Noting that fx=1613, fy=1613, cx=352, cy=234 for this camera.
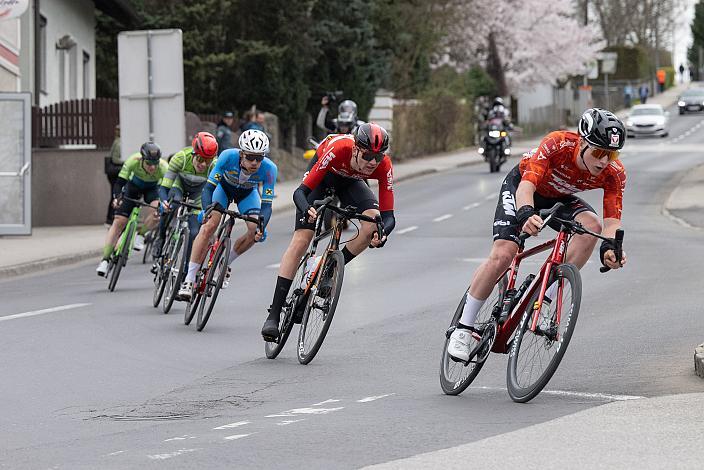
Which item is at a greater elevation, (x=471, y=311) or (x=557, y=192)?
(x=557, y=192)

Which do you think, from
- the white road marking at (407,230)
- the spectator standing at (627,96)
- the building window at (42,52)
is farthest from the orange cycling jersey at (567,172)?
the spectator standing at (627,96)

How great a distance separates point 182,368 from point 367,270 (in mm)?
8364

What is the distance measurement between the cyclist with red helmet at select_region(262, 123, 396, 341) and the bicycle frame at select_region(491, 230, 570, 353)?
1.66m

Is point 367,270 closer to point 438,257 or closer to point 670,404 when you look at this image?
point 438,257

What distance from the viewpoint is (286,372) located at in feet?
36.1

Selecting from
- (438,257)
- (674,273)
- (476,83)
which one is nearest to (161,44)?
(438,257)

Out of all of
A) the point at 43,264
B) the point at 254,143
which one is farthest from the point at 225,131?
the point at 254,143

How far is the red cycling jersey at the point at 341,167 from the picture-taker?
11180 millimetres

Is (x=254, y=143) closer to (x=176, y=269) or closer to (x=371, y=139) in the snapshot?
(x=176, y=269)

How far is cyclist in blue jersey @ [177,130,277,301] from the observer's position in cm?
1360

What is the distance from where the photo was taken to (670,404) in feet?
29.0

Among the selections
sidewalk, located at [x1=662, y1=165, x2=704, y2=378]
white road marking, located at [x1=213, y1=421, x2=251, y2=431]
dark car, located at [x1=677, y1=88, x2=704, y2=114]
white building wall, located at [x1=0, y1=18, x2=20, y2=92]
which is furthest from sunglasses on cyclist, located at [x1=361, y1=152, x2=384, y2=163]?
dark car, located at [x1=677, y1=88, x2=704, y2=114]

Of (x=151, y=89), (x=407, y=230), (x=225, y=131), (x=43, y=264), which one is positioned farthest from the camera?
(x=225, y=131)

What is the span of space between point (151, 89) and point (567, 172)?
1787 centimetres
